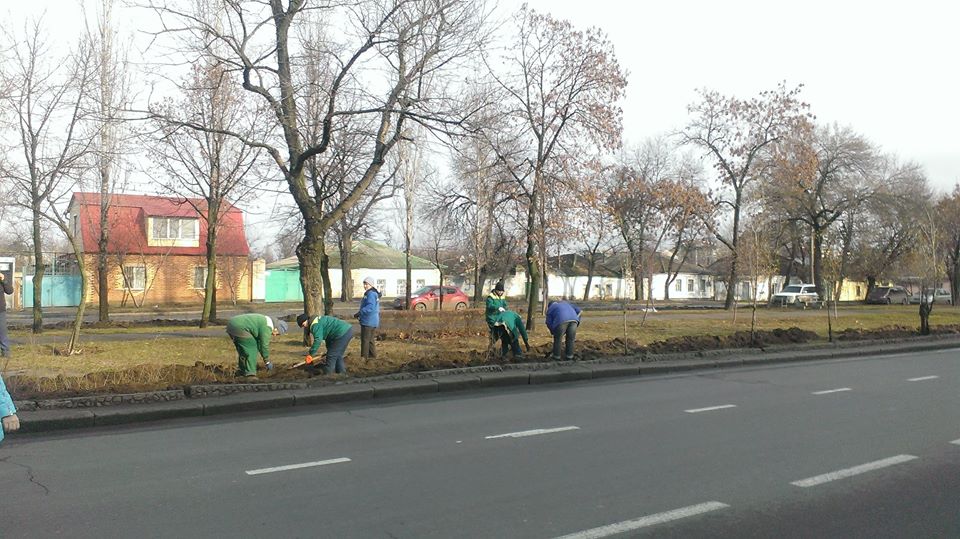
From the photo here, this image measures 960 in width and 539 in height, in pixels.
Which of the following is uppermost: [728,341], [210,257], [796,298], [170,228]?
[170,228]

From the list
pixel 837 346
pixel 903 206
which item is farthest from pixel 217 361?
pixel 903 206

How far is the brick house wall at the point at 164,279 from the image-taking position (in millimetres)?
43656

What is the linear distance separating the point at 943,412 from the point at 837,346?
1011cm

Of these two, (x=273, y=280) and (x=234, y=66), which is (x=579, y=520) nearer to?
(x=234, y=66)

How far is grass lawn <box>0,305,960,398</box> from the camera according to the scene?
1080cm

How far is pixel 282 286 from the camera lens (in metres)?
54.7

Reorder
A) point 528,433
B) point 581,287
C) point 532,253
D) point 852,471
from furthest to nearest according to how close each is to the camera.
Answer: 1. point 581,287
2. point 532,253
3. point 528,433
4. point 852,471

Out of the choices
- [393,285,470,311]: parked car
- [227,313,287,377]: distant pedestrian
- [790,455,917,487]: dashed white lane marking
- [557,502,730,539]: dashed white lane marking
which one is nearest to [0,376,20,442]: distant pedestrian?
[557,502,730,539]: dashed white lane marking

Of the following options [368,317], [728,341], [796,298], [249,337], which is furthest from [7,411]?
[796,298]

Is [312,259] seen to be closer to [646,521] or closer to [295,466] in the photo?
[295,466]

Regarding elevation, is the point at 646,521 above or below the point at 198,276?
below

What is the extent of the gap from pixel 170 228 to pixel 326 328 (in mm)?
38182

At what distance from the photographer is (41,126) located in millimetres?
17266

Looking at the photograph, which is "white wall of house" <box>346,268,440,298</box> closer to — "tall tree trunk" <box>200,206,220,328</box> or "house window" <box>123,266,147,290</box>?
"house window" <box>123,266,147,290</box>
